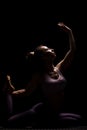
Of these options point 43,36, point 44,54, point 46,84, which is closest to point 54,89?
point 46,84

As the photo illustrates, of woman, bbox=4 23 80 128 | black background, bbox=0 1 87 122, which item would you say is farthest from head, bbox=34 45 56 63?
black background, bbox=0 1 87 122

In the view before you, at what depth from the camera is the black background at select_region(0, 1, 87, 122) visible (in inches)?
87.0

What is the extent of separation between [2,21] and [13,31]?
0.31 ft

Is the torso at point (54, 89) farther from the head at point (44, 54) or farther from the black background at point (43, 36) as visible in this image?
the black background at point (43, 36)

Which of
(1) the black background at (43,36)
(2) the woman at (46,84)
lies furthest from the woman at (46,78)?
(1) the black background at (43,36)

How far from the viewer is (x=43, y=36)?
88.0 inches

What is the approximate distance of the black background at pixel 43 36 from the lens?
221 centimetres

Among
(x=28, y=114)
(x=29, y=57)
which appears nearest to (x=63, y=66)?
(x=29, y=57)

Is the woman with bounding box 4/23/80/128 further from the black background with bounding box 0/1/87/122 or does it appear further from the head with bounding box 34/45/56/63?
the black background with bounding box 0/1/87/122

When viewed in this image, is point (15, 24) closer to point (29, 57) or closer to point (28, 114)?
point (29, 57)

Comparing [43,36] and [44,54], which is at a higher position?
[43,36]

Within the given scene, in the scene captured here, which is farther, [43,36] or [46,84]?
[43,36]

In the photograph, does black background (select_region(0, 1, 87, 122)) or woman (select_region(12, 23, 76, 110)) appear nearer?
woman (select_region(12, 23, 76, 110))

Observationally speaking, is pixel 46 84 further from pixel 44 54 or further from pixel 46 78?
pixel 44 54
